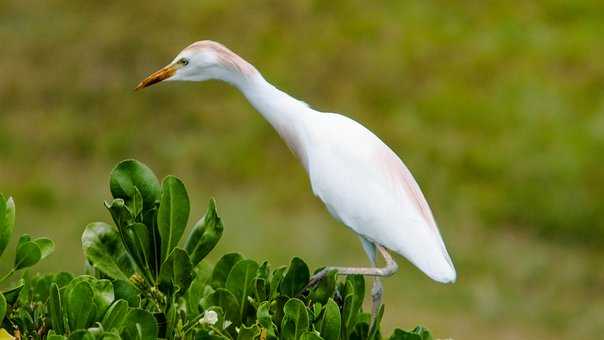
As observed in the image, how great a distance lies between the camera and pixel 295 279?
205 cm

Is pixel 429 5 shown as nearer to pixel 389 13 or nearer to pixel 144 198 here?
pixel 389 13

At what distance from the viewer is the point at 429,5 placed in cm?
706

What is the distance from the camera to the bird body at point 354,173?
230 cm

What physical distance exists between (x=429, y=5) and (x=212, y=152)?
1660 mm

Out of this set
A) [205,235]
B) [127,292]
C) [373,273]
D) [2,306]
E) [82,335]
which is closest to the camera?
[82,335]

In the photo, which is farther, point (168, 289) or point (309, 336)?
point (168, 289)

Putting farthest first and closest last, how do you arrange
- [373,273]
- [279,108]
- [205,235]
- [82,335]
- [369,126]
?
[369,126]
[279,108]
[373,273]
[205,235]
[82,335]

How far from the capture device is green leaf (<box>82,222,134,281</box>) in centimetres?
198

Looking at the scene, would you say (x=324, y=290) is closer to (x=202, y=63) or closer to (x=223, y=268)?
(x=223, y=268)

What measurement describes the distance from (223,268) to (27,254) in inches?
12.9

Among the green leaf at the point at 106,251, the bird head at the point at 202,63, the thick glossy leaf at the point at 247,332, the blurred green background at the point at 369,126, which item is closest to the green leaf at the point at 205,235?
the green leaf at the point at 106,251

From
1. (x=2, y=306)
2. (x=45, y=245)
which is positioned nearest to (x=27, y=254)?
(x=45, y=245)

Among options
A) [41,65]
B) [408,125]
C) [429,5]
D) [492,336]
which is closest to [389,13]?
[429,5]

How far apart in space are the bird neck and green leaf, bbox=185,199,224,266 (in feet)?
1.23
